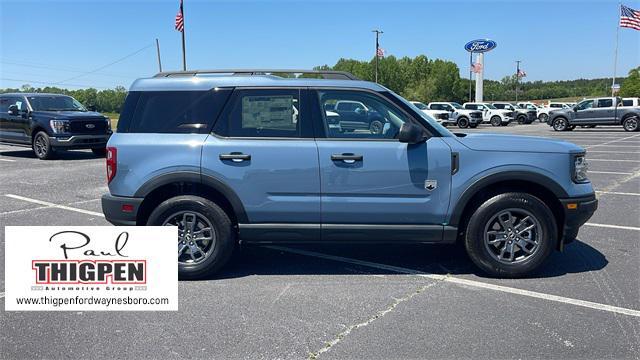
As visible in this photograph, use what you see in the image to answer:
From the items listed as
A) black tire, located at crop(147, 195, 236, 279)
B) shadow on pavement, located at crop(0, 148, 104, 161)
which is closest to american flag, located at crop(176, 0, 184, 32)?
shadow on pavement, located at crop(0, 148, 104, 161)

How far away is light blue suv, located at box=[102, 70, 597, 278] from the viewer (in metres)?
4.41

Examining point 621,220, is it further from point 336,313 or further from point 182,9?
point 182,9

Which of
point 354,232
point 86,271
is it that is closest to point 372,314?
point 354,232

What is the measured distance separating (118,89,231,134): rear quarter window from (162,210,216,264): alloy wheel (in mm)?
803

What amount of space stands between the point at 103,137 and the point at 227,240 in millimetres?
11556

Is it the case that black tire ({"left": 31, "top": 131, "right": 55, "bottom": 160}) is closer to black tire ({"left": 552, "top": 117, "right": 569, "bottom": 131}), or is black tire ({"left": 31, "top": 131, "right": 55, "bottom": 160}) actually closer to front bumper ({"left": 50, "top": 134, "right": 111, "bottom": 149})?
front bumper ({"left": 50, "top": 134, "right": 111, "bottom": 149})

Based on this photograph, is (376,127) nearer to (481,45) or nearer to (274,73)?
(274,73)

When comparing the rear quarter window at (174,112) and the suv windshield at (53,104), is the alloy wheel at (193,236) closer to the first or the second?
the rear quarter window at (174,112)

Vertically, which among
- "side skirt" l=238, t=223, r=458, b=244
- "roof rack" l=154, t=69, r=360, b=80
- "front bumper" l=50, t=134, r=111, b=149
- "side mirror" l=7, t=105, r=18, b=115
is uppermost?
"side mirror" l=7, t=105, r=18, b=115

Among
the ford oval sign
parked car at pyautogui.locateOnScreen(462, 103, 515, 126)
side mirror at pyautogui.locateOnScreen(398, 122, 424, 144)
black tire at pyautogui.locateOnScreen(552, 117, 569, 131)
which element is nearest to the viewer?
side mirror at pyautogui.locateOnScreen(398, 122, 424, 144)

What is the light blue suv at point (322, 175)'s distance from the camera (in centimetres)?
Answer: 441

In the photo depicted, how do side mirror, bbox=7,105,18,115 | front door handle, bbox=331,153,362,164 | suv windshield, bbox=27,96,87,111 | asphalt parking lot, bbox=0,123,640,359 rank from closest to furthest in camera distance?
1. asphalt parking lot, bbox=0,123,640,359
2. front door handle, bbox=331,153,362,164
3. side mirror, bbox=7,105,18,115
4. suv windshield, bbox=27,96,87,111

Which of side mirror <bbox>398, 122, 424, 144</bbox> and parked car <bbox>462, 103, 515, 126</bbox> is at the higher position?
parked car <bbox>462, 103, 515, 126</bbox>

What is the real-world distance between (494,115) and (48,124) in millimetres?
31231
